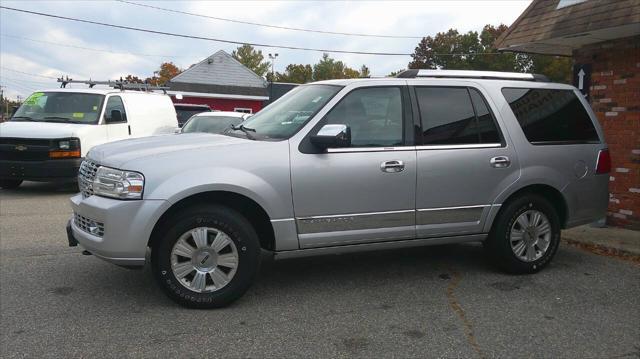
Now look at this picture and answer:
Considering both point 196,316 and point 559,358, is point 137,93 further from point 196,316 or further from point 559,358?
point 559,358

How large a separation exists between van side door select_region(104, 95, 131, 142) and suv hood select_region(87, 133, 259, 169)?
627cm

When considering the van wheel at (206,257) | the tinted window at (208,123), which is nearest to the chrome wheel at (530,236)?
the van wheel at (206,257)

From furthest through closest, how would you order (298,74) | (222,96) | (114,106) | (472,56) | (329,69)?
(329,69) < (298,74) < (472,56) < (222,96) < (114,106)

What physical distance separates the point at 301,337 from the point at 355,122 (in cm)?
183

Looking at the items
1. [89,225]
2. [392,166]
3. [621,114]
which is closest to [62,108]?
[89,225]

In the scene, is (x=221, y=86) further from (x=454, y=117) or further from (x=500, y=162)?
(x=500, y=162)

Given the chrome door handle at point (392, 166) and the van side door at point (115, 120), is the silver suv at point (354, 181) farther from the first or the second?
the van side door at point (115, 120)

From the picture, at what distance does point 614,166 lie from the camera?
24.6ft

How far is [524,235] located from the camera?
5.06 metres

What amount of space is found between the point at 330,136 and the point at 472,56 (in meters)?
52.5

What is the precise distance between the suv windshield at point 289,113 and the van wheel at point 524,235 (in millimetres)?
1967

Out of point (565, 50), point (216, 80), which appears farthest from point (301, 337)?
point (216, 80)

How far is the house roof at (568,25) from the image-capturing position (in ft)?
21.3

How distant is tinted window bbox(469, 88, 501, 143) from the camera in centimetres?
491
